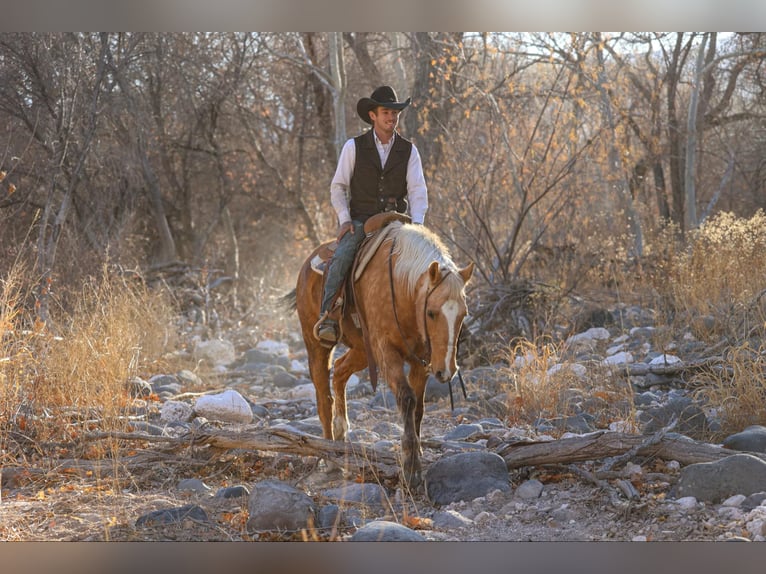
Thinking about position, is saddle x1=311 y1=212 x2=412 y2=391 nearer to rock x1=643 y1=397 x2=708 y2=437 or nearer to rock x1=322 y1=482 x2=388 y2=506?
rock x1=322 y1=482 x2=388 y2=506

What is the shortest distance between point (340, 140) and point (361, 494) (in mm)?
7438

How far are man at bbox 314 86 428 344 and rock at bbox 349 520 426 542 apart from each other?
4.56 feet

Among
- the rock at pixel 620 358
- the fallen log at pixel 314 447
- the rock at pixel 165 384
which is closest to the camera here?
the fallen log at pixel 314 447

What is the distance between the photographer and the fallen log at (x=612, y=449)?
4.51 metres

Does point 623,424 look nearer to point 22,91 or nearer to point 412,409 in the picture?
point 412,409

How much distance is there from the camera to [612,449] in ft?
14.9

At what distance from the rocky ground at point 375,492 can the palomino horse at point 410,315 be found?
0.35m

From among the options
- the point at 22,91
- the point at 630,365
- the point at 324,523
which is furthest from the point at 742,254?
the point at 22,91

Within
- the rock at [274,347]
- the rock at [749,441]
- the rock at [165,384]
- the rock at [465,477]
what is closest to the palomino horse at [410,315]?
the rock at [465,477]

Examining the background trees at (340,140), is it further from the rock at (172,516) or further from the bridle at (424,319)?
the bridle at (424,319)

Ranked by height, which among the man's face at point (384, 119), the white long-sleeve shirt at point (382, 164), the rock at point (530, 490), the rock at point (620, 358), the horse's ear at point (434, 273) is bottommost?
the rock at point (530, 490)

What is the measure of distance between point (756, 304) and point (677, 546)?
116 inches

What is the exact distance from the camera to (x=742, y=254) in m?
7.19

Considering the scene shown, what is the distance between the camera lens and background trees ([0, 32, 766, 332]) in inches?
334
